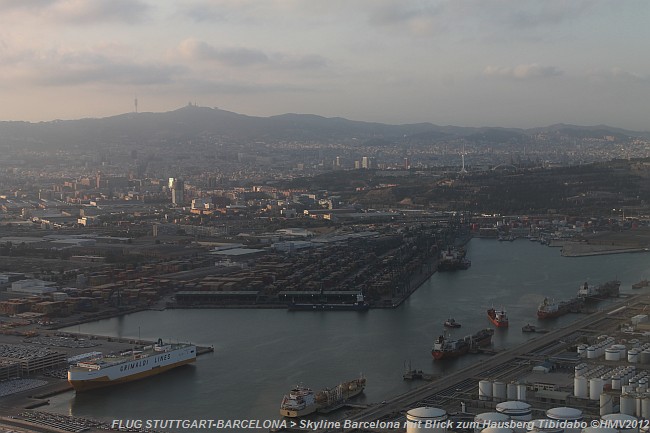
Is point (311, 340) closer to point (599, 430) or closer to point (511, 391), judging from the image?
point (511, 391)

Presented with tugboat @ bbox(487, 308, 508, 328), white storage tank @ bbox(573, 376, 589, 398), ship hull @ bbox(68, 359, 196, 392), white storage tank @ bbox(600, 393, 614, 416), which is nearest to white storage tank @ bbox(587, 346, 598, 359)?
white storage tank @ bbox(573, 376, 589, 398)

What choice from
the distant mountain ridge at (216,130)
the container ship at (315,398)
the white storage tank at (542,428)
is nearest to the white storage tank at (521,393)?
the white storage tank at (542,428)

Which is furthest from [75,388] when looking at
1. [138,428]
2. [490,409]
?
[490,409]

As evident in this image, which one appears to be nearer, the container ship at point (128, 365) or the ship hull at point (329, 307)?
the container ship at point (128, 365)

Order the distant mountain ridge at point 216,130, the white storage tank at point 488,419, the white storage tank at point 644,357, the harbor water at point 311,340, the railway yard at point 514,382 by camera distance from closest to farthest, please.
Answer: the white storage tank at point 488,419
the railway yard at point 514,382
the harbor water at point 311,340
the white storage tank at point 644,357
the distant mountain ridge at point 216,130

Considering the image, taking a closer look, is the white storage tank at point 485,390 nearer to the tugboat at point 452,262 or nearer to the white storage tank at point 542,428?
the white storage tank at point 542,428

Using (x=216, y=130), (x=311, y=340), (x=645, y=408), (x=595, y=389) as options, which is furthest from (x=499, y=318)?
(x=216, y=130)

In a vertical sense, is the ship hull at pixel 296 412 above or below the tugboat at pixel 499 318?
below

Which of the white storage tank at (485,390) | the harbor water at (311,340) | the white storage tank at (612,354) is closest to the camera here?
the white storage tank at (485,390)
